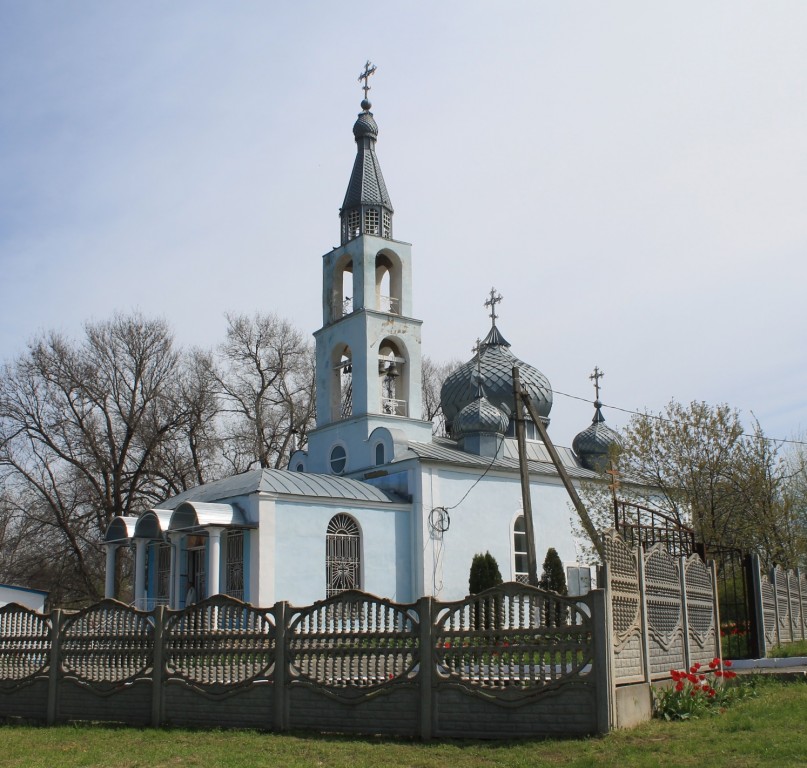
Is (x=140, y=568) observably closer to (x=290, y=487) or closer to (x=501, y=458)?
(x=290, y=487)

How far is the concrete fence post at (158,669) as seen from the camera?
9.92m

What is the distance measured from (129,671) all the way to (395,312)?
54.7ft

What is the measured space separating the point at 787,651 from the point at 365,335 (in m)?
13.4


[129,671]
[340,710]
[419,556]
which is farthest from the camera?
[419,556]

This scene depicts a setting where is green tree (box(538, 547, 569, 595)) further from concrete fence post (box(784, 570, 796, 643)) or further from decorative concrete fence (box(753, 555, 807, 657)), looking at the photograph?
concrete fence post (box(784, 570, 796, 643))

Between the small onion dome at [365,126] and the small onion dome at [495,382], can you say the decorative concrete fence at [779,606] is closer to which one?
the small onion dome at [495,382]

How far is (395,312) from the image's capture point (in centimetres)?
2603

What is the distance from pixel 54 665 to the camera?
10945mm

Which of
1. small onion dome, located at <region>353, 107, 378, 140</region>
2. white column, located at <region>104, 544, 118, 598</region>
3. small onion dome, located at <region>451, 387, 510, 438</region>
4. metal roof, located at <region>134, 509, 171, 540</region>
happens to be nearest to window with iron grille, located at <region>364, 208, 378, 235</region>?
small onion dome, located at <region>353, 107, 378, 140</region>

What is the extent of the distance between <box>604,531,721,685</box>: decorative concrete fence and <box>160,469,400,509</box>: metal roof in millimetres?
10627

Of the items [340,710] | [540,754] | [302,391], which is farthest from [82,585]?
[540,754]

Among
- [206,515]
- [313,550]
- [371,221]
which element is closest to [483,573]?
[313,550]

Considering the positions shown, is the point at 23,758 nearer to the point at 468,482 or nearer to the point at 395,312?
the point at 468,482

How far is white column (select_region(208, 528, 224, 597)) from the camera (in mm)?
20078
